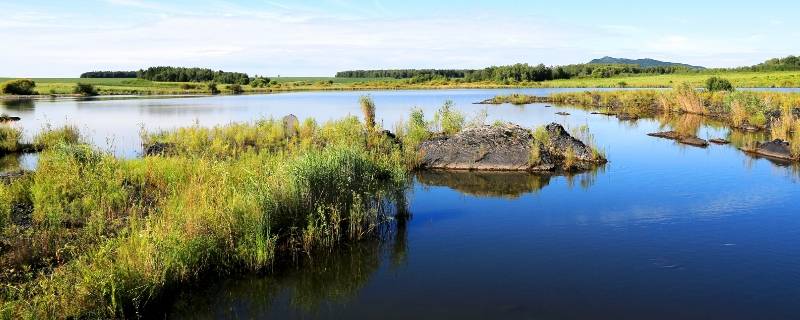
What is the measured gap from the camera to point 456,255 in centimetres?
928

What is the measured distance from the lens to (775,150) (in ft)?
64.3

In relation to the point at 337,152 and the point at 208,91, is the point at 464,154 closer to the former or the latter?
the point at 337,152

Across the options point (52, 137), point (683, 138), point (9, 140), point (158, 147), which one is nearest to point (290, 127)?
point (158, 147)

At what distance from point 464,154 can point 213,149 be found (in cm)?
802

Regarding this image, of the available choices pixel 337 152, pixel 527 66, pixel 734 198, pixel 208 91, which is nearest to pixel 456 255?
pixel 337 152

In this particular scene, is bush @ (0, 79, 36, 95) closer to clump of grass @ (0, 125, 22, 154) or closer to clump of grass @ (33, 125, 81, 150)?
clump of grass @ (0, 125, 22, 154)

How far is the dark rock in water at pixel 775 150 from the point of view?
19.0 metres

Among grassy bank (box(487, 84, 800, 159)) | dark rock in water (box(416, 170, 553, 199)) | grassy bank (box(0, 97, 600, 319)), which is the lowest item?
dark rock in water (box(416, 170, 553, 199))

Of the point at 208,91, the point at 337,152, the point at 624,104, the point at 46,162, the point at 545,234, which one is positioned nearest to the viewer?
the point at 545,234

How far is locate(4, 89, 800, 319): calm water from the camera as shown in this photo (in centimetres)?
724

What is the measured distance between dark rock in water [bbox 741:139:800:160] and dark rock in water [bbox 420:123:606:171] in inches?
247

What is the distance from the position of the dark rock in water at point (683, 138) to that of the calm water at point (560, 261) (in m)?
7.18

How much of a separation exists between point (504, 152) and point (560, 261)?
917 centimetres

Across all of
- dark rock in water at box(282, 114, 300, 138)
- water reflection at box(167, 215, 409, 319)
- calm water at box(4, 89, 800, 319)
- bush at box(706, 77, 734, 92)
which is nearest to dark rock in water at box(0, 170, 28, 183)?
water reflection at box(167, 215, 409, 319)
